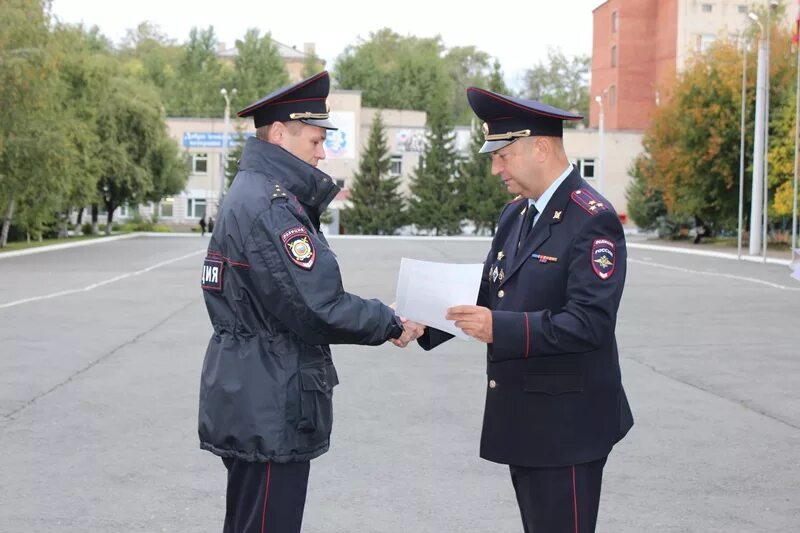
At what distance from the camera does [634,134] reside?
83.1m

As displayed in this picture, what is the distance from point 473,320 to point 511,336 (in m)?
0.16

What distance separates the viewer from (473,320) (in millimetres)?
3650

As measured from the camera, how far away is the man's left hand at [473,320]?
11.9 ft

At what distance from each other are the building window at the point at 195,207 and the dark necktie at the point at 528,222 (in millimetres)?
90894

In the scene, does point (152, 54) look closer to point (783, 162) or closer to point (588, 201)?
point (783, 162)

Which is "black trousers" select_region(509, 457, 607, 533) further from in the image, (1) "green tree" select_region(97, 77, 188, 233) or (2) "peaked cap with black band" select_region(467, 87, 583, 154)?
(1) "green tree" select_region(97, 77, 188, 233)

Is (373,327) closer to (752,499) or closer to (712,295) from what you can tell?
(752,499)

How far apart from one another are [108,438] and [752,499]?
439 cm

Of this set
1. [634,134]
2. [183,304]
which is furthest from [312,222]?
[634,134]

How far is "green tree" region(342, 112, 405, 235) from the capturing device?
77.9 m

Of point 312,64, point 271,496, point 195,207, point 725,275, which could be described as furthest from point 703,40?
point 271,496

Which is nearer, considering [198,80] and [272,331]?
[272,331]

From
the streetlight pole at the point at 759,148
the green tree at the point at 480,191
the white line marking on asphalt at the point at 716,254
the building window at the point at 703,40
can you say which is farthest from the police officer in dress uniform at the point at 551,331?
the building window at the point at 703,40

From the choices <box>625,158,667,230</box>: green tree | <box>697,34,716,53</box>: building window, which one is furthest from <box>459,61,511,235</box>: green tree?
<box>697,34,716,53</box>: building window
